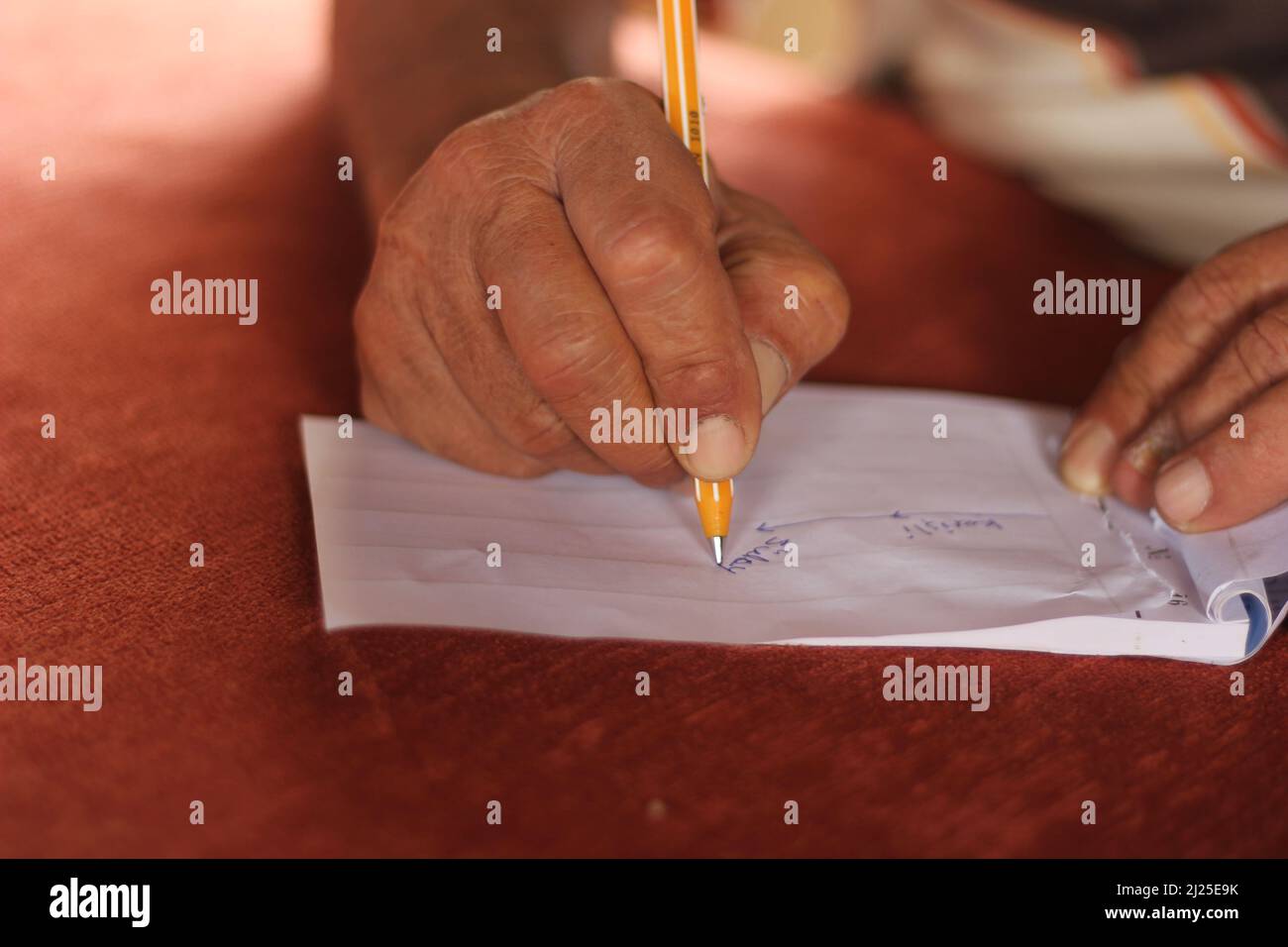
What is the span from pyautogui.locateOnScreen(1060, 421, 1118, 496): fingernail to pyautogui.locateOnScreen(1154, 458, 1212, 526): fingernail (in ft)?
0.19

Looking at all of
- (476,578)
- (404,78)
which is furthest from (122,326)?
(476,578)

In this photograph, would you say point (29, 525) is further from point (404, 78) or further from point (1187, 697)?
point (1187, 697)

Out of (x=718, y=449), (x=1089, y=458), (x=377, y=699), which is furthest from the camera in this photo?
(x=1089, y=458)

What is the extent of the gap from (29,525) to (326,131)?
0.59 metres

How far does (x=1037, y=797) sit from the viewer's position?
488 mm

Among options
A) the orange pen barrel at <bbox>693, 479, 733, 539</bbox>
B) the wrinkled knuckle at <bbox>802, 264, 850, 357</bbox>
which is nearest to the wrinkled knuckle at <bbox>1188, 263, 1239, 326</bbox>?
the wrinkled knuckle at <bbox>802, 264, 850, 357</bbox>

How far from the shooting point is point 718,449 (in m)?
0.61

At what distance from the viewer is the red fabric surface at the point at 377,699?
457 millimetres

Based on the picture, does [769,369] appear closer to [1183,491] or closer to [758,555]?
[758,555]

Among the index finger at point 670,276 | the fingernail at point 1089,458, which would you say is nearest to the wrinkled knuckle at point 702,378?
the index finger at point 670,276

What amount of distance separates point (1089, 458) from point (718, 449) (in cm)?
26

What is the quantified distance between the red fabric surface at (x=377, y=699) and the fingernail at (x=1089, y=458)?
0.38 feet

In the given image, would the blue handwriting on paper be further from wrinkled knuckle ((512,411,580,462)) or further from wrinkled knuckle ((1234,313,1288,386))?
wrinkled knuckle ((1234,313,1288,386))

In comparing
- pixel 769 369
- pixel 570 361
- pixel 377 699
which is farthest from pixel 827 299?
pixel 377 699
